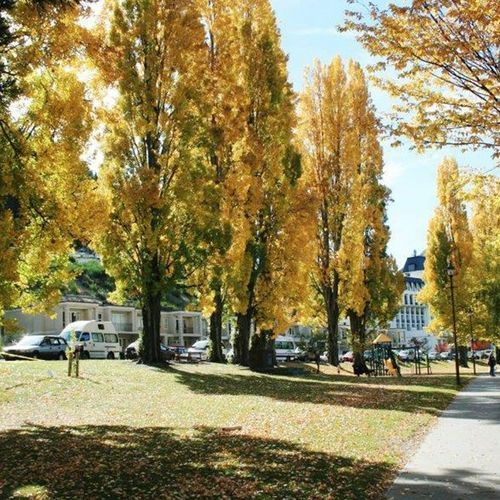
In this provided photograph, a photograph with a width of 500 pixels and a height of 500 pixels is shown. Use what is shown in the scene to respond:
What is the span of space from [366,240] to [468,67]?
88.9 feet

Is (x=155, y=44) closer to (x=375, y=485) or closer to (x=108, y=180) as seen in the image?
(x=108, y=180)

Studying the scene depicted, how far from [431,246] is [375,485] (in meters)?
38.4

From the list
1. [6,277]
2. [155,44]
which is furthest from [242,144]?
[6,277]

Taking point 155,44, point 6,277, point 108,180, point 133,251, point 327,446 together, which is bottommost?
point 327,446

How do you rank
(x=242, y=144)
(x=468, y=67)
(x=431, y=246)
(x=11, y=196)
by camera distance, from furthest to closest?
(x=431, y=246) → (x=242, y=144) → (x=11, y=196) → (x=468, y=67)

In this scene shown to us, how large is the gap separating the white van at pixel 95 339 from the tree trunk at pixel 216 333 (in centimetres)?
1324

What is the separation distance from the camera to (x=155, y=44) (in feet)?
75.3

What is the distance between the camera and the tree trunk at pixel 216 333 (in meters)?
29.2

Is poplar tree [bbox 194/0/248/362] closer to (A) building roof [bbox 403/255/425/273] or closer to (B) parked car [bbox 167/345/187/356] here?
(B) parked car [bbox 167/345/187/356]

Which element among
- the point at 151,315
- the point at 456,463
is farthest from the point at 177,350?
the point at 456,463

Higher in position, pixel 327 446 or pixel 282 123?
pixel 282 123

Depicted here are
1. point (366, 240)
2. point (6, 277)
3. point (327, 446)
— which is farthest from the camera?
point (366, 240)

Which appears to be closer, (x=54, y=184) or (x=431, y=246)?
(x=54, y=184)

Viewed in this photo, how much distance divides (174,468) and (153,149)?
16.7 metres
